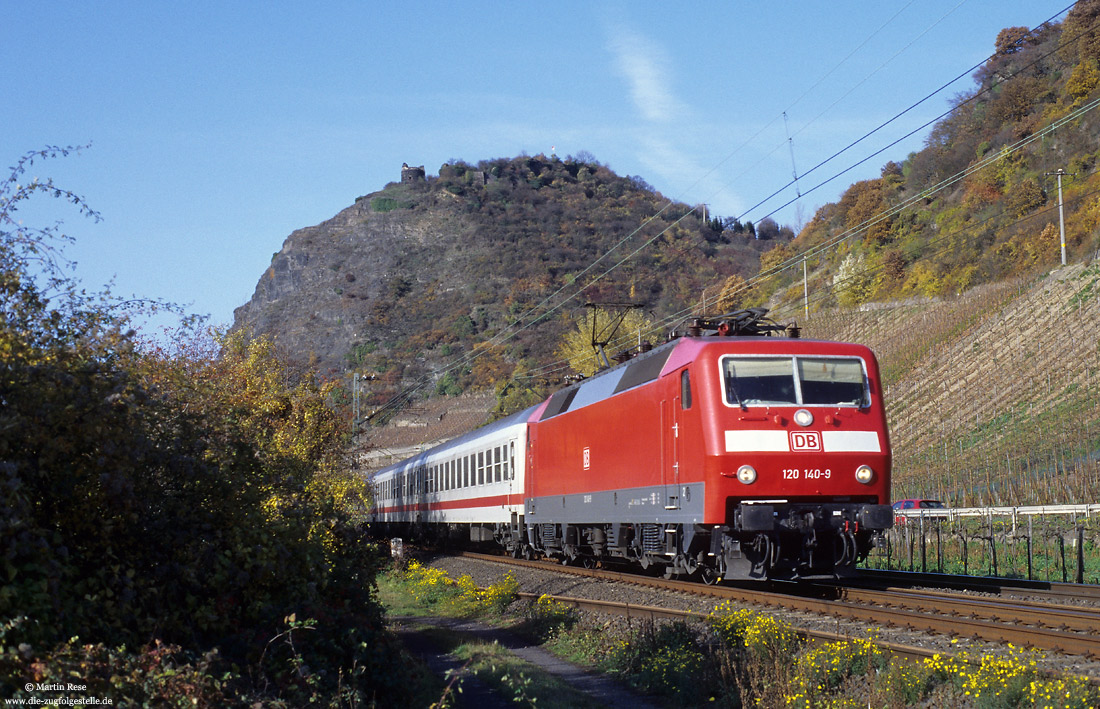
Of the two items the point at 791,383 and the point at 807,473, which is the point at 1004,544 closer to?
the point at 807,473

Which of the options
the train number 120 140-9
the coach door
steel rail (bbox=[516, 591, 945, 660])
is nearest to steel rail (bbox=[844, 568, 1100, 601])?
the train number 120 140-9

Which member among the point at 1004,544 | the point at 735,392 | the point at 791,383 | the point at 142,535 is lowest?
the point at 1004,544

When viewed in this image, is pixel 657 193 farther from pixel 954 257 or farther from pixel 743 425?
pixel 743 425

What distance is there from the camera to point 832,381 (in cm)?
1380

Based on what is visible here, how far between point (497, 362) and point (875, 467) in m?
83.1

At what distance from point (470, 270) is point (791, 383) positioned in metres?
105

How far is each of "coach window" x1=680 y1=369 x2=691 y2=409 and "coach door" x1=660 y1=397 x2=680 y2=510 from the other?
18cm

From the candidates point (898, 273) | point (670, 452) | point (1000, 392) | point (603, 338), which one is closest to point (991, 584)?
point (670, 452)

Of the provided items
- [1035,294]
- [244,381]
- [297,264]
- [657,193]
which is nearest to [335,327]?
[297,264]


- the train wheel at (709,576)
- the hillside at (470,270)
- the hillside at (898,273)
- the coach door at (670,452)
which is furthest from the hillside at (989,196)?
the coach door at (670,452)

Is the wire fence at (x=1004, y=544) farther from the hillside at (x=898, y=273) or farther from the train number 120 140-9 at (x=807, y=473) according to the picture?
the train number 120 140-9 at (x=807, y=473)

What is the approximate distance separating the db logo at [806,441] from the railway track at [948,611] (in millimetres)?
2031

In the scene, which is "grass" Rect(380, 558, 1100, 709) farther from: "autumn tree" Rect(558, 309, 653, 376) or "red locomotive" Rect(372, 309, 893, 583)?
"autumn tree" Rect(558, 309, 653, 376)

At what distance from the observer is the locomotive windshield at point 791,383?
13500 mm
